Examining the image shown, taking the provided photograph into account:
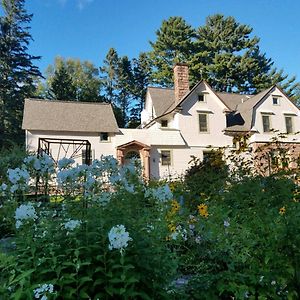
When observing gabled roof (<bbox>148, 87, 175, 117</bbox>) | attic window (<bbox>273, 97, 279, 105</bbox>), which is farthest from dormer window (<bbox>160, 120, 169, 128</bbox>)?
attic window (<bbox>273, 97, 279, 105</bbox>)

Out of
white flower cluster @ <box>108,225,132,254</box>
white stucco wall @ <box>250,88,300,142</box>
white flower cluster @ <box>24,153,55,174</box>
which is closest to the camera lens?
white flower cluster @ <box>108,225,132,254</box>

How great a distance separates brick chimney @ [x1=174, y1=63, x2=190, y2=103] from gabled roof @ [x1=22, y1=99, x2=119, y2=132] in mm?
4781

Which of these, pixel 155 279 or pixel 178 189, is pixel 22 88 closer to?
pixel 178 189

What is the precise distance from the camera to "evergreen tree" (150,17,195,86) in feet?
127

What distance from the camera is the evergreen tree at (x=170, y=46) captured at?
38844 millimetres

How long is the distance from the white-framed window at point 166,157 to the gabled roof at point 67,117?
319 centimetres

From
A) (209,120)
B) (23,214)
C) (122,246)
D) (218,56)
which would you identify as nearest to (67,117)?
(209,120)

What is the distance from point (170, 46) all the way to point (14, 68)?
57.9 feet

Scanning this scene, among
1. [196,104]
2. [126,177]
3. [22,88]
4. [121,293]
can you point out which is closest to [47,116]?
[196,104]

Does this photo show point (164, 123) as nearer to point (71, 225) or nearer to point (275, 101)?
point (275, 101)

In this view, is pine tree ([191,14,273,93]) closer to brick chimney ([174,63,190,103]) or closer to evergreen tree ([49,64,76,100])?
evergreen tree ([49,64,76,100])

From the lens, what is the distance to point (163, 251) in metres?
2.21

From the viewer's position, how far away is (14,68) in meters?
33.9

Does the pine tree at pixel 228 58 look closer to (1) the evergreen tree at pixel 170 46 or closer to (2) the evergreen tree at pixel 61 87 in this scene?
(1) the evergreen tree at pixel 170 46
